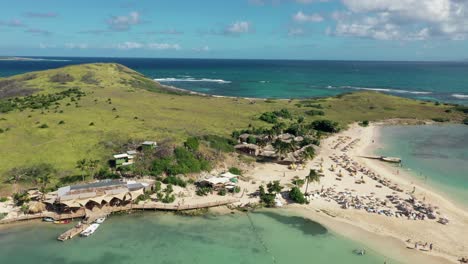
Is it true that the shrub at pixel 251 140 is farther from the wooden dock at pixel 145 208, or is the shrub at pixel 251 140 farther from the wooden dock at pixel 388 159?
the wooden dock at pixel 388 159

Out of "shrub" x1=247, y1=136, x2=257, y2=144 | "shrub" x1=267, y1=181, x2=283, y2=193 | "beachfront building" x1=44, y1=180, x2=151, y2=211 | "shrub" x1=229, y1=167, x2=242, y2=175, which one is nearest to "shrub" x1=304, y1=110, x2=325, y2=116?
"shrub" x1=247, y1=136, x2=257, y2=144

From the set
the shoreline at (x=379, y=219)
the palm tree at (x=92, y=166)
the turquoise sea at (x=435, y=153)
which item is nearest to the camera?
the shoreline at (x=379, y=219)

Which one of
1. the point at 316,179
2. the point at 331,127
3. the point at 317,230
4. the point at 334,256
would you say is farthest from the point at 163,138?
the point at 331,127

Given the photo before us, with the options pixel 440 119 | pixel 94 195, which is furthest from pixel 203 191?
pixel 440 119

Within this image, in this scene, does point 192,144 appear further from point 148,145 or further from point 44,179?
point 44,179

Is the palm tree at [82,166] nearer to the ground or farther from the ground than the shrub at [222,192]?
farther from the ground

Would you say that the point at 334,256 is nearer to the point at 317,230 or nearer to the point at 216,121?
the point at 317,230

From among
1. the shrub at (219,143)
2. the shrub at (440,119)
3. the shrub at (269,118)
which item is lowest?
→ the shrub at (219,143)

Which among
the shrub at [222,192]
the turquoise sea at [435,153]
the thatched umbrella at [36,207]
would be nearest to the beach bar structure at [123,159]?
the thatched umbrella at [36,207]
